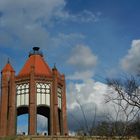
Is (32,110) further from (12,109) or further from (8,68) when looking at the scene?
(8,68)

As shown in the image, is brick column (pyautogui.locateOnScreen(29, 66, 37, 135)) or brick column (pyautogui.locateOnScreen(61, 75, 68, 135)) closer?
brick column (pyautogui.locateOnScreen(29, 66, 37, 135))

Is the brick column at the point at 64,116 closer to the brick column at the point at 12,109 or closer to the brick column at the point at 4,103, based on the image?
the brick column at the point at 12,109

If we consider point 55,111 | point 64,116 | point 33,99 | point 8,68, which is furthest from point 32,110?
point 8,68

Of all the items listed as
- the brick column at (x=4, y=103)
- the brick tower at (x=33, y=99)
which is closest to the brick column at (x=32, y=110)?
the brick tower at (x=33, y=99)

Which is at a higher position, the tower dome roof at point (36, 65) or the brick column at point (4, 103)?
the tower dome roof at point (36, 65)

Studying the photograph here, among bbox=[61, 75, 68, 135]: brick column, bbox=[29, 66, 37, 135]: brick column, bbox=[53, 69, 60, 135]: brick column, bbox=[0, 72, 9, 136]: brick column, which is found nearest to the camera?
bbox=[29, 66, 37, 135]: brick column

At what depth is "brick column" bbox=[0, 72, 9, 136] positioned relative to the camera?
161 feet

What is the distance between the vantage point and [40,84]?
4991 centimetres

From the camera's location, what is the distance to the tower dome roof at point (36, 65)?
51.9 m

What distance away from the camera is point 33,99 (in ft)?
159

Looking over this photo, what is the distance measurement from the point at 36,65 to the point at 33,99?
6.80 meters

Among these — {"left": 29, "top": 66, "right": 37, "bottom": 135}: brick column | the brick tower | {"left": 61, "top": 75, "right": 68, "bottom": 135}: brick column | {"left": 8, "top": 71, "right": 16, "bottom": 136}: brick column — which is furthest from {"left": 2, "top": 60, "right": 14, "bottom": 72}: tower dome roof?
{"left": 61, "top": 75, "right": 68, "bottom": 135}: brick column

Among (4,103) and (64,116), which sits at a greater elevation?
(4,103)

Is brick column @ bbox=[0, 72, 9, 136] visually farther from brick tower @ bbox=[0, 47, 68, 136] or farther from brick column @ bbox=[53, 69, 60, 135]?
brick column @ bbox=[53, 69, 60, 135]
